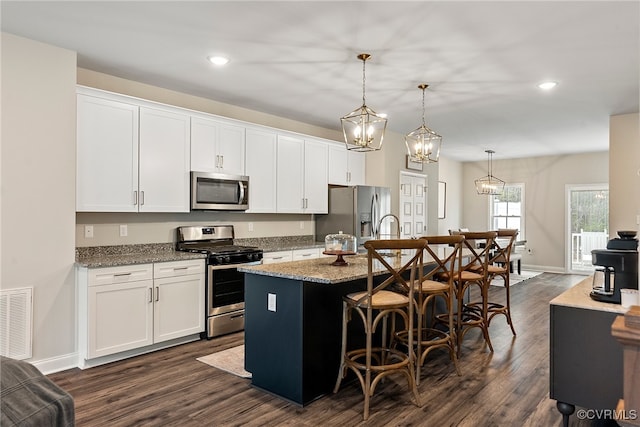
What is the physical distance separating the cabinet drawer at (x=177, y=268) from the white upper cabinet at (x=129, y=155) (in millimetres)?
589

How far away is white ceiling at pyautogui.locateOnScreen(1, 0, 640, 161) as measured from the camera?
277 cm

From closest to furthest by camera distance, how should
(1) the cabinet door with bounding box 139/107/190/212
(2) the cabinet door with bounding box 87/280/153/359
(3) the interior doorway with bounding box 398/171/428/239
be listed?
(2) the cabinet door with bounding box 87/280/153/359 → (1) the cabinet door with bounding box 139/107/190/212 → (3) the interior doorway with bounding box 398/171/428/239

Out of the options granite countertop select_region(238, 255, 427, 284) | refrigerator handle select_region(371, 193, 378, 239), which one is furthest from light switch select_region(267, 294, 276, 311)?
refrigerator handle select_region(371, 193, 378, 239)

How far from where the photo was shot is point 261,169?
5.12 meters

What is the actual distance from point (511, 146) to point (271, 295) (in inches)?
277

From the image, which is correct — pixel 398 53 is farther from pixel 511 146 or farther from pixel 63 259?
pixel 511 146

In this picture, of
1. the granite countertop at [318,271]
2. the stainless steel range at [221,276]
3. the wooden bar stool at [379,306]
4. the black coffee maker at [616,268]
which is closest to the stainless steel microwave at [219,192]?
the stainless steel range at [221,276]

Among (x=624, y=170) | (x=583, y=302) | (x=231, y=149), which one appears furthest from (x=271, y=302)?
(x=624, y=170)

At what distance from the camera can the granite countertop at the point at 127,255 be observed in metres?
3.55

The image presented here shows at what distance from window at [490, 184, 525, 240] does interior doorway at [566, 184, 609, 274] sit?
1.02 m

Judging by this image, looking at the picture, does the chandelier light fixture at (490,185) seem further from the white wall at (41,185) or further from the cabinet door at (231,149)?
the white wall at (41,185)

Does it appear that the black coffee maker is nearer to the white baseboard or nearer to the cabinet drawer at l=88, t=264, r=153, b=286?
the cabinet drawer at l=88, t=264, r=153, b=286

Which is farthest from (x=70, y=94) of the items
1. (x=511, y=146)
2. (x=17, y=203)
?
(x=511, y=146)

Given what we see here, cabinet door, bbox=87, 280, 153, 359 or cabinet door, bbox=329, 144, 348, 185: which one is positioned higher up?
cabinet door, bbox=329, 144, 348, 185
